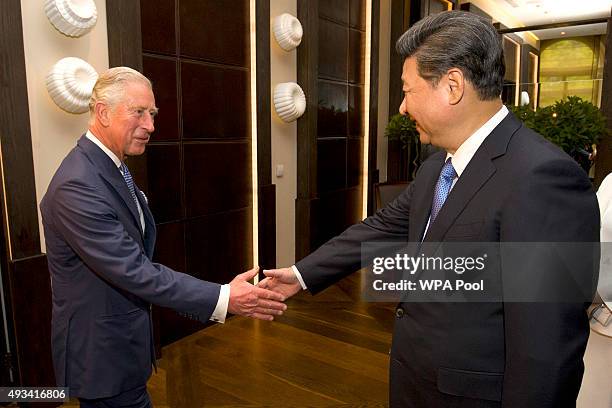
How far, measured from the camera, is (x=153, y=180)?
10.4 feet

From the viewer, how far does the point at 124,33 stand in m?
2.78

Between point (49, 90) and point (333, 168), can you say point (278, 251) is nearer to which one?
point (333, 168)

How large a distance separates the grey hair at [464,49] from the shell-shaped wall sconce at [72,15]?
1.97 m

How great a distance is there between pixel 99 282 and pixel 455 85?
1.24 meters

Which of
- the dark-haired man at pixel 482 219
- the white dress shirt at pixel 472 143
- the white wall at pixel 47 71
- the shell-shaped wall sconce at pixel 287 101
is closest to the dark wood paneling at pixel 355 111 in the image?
the shell-shaped wall sconce at pixel 287 101

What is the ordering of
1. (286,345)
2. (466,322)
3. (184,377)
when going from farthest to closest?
(286,345) → (184,377) → (466,322)

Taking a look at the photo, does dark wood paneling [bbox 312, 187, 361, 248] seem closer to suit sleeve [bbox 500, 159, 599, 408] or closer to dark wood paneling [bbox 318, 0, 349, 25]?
dark wood paneling [bbox 318, 0, 349, 25]

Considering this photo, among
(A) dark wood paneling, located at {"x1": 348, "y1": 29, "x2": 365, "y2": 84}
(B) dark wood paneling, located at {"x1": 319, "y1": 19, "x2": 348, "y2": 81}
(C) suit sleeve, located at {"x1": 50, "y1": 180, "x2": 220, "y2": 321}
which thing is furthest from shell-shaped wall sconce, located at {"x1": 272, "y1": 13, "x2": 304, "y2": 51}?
(C) suit sleeve, located at {"x1": 50, "y1": 180, "x2": 220, "y2": 321}

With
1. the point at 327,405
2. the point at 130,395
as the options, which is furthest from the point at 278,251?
the point at 130,395

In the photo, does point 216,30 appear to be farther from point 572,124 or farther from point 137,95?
point 572,124

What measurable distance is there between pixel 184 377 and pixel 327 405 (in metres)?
0.91

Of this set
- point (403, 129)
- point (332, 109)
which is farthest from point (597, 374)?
point (403, 129)

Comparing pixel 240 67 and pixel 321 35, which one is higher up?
pixel 321 35

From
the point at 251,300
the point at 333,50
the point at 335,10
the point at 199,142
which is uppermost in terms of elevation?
the point at 335,10
